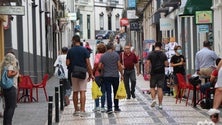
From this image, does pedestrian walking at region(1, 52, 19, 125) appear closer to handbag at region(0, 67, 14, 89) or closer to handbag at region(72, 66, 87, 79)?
handbag at region(0, 67, 14, 89)

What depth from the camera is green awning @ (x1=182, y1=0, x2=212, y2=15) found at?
74.4ft

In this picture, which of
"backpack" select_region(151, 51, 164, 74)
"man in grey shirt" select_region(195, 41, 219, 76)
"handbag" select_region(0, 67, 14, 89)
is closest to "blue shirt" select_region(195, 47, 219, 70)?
"man in grey shirt" select_region(195, 41, 219, 76)

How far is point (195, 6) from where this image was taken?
74.4 feet

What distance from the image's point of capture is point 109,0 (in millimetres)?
85625

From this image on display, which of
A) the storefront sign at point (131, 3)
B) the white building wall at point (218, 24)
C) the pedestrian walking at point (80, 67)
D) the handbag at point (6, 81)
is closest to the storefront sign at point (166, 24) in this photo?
the white building wall at point (218, 24)

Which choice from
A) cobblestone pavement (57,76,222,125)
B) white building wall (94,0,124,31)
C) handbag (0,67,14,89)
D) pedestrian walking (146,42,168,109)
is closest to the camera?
handbag (0,67,14,89)

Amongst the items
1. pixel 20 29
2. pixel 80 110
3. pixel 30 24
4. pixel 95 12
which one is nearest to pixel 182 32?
pixel 30 24

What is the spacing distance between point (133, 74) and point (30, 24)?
29.4ft

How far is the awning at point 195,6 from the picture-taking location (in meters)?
22.7

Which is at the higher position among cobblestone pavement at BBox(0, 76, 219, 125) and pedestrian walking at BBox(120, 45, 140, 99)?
pedestrian walking at BBox(120, 45, 140, 99)

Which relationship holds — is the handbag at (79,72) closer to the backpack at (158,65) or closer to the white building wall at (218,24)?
the backpack at (158,65)

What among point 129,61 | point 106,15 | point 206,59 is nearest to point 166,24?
point 129,61

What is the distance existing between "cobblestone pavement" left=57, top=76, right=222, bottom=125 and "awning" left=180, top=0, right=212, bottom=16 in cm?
449

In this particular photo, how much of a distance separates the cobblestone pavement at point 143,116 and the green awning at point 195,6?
449 cm
